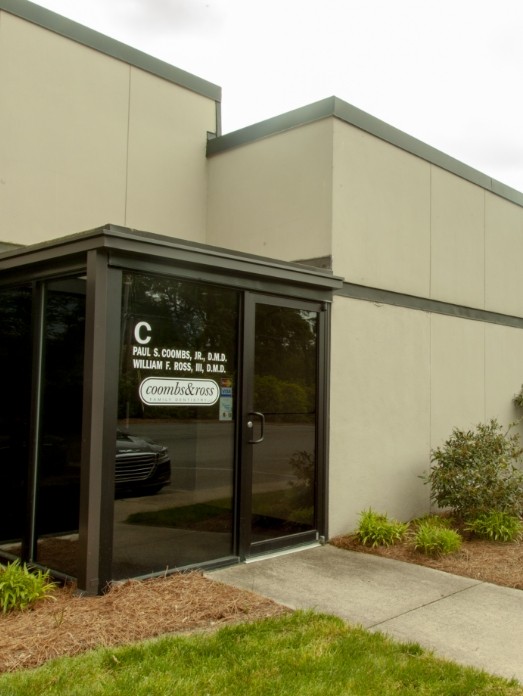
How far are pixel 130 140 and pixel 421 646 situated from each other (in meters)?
5.85

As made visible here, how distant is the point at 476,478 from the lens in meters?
7.10

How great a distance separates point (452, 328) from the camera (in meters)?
8.59

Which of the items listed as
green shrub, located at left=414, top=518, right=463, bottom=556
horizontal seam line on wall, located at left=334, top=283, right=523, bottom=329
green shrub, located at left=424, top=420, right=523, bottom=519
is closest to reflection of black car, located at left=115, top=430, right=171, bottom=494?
green shrub, located at left=414, top=518, right=463, bottom=556

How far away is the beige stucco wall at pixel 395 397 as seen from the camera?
700 cm

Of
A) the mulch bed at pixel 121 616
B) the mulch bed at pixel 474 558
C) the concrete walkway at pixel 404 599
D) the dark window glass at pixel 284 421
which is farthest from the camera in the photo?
the dark window glass at pixel 284 421

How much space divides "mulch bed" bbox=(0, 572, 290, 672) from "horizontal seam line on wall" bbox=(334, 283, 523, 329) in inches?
132

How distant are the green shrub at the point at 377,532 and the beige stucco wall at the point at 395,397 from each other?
29 centimetres

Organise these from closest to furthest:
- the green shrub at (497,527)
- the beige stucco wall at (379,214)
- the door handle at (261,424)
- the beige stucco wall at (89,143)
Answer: the door handle at (261,424) < the beige stucco wall at (89,143) < the green shrub at (497,527) < the beige stucco wall at (379,214)

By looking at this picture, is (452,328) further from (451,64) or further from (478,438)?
(451,64)

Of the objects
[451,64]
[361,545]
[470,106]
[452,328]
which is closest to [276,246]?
[452,328]

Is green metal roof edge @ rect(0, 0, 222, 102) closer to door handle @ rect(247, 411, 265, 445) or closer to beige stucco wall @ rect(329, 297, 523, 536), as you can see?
beige stucco wall @ rect(329, 297, 523, 536)

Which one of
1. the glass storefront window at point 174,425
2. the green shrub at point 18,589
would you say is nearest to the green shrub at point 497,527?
the glass storefront window at point 174,425

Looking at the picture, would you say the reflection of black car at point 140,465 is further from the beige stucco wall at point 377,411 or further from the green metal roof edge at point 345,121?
the green metal roof edge at point 345,121

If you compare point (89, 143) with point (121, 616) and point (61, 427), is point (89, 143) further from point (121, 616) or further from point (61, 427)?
point (121, 616)
